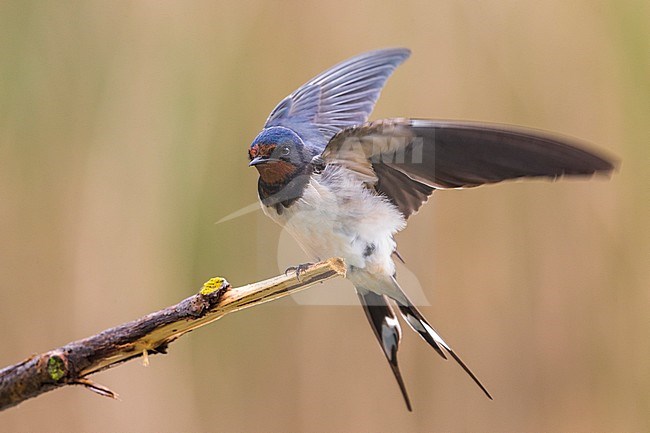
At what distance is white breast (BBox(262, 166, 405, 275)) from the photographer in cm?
98

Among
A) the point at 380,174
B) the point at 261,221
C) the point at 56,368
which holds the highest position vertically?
the point at 261,221

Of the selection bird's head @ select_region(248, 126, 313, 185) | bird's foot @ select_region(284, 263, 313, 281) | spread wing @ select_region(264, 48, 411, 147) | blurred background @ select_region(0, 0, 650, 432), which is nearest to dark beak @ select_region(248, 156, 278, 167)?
bird's head @ select_region(248, 126, 313, 185)

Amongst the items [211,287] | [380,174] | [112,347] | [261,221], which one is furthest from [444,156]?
[261,221]

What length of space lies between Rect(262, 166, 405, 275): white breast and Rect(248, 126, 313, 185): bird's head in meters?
0.03

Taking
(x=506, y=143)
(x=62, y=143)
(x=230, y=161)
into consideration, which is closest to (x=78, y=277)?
(x=62, y=143)

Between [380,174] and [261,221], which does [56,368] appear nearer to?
[380,174]

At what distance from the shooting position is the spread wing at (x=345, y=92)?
4.21 ft

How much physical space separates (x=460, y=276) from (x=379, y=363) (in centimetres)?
23

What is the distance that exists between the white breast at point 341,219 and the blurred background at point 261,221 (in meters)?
0.49

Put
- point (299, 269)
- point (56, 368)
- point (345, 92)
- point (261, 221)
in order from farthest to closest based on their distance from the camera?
point (261, 221) < point (345, 92) < point (299, 269) < point (56, 368)

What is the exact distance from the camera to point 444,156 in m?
0.88

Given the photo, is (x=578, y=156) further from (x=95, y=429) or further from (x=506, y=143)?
(x=95, y=429)

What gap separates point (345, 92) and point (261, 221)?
30cm

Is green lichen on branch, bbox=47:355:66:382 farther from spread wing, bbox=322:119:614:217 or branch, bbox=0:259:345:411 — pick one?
spread wing, bbox=322:119:614:217
